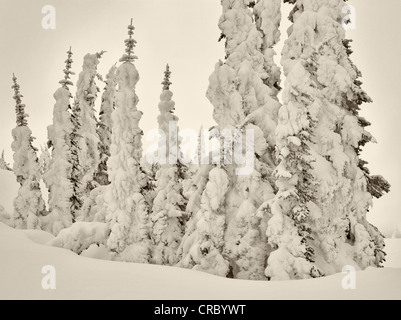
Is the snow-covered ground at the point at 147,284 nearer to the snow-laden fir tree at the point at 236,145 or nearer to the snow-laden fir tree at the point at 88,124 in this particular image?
the snow-laden fir tree at the point at 236,145

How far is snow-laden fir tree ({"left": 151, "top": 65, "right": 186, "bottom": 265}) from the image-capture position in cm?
2495

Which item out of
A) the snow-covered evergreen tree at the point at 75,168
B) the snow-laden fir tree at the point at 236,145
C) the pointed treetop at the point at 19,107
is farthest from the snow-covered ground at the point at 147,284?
the pointed treetop at the point at 19,107

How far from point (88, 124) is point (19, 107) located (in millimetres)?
5635

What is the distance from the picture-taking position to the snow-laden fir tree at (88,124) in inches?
1371

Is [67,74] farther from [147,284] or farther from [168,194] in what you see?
[147,284]

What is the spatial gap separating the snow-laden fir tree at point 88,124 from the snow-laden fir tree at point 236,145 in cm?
1554

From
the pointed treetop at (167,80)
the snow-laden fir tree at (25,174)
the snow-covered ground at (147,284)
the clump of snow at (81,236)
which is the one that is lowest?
the snow-covered ground at (147,284)

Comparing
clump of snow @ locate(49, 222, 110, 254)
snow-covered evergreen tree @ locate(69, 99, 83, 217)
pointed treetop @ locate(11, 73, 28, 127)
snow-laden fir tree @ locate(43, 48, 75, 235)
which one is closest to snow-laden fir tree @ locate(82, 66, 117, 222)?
snow-covered evergreen tree @ locate(69, 99, 83, 217)

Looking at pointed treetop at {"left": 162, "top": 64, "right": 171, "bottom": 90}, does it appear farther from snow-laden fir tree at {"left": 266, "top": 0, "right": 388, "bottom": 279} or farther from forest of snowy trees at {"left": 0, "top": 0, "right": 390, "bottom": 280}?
snow-laden fir tree at {"left": 266, "top": 0, "right": 388, "bottom": 279}

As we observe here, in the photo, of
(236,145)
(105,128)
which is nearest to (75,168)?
(105,128)

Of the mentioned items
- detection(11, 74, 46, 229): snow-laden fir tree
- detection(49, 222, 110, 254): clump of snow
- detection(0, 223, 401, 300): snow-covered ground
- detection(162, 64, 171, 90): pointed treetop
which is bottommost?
detection(0, 223, 401, 300): snow-covered ground

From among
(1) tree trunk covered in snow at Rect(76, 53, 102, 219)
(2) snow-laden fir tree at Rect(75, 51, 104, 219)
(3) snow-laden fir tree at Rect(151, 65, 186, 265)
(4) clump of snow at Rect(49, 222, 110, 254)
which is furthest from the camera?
(2) snow-laden fir tree at Rect(75, 51, 104, 219)

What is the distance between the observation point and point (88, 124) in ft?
117

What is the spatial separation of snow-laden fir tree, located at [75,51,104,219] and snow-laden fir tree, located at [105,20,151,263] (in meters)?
11.5
